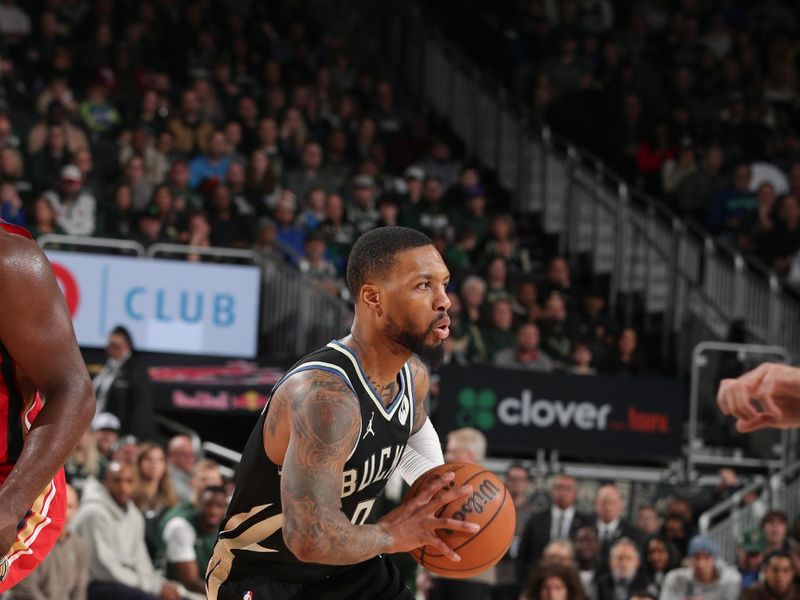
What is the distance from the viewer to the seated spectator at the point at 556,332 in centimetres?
1492

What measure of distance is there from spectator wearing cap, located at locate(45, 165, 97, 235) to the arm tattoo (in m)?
10.2

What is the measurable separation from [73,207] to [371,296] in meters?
10.1

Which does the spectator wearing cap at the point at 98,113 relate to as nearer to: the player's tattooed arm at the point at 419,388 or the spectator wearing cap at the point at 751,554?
the spectator wearing cap at the point at 751,554

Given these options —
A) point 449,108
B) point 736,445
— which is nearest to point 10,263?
point 736,445

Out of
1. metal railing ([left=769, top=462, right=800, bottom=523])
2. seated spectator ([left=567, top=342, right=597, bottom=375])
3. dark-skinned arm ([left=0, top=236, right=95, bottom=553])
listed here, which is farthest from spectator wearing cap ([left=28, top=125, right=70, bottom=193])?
dark-skinned arm ([left=0, top=236, right=95, bottom=553])

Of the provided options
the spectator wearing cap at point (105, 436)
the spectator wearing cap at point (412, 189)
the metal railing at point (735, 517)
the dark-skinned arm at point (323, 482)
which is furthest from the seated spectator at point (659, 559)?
the dark-skinned arm at point (323, 482)

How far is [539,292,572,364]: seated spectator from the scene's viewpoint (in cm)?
1492

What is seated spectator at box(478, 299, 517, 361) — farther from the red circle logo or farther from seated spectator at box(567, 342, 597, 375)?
the red circle logo

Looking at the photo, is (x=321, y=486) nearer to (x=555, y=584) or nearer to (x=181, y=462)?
(x=555, y=584)

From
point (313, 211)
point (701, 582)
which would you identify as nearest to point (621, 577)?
point (701, 582)

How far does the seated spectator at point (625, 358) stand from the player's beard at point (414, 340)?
34.5ft

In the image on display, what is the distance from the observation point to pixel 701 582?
37.1ft

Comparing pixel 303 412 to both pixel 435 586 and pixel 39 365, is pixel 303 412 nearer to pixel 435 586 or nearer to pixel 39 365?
pixel 39 365

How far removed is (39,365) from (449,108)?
1627 centimetres
